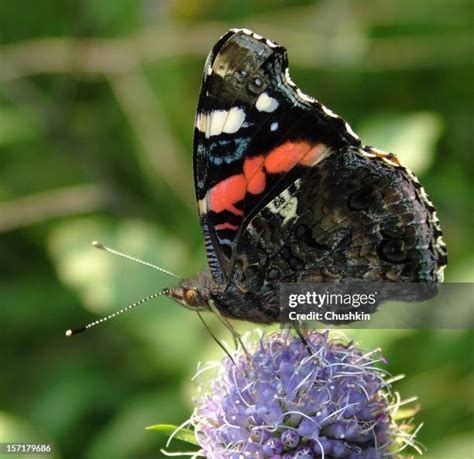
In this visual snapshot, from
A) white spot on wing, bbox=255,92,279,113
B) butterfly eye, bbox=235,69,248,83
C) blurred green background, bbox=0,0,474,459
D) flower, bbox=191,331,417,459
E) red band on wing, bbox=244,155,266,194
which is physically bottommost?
flower, bbox=191,331,417,459

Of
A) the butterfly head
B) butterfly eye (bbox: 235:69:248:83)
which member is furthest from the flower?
butterfly eye (bbox: 235:69:248:83)

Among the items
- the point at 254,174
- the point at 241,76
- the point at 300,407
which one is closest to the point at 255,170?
the point at 254,174

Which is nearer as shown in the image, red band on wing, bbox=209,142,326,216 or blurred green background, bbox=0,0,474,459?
red band on wing, bbox=209,142,326,216

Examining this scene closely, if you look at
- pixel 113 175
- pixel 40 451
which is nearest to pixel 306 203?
pixel 40 451

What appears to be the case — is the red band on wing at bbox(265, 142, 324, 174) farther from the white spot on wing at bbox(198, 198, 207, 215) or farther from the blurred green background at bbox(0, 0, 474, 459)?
the blurred green background at bbox(0, 0, 474, 459)

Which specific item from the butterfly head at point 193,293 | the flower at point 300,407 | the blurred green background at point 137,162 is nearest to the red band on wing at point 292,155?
the butterfly head at point 193,293

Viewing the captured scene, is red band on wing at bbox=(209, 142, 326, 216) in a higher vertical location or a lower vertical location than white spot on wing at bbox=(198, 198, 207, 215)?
higher

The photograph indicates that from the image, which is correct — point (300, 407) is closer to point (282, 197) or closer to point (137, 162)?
point (282, 197)

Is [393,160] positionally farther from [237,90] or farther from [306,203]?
[237,90]
